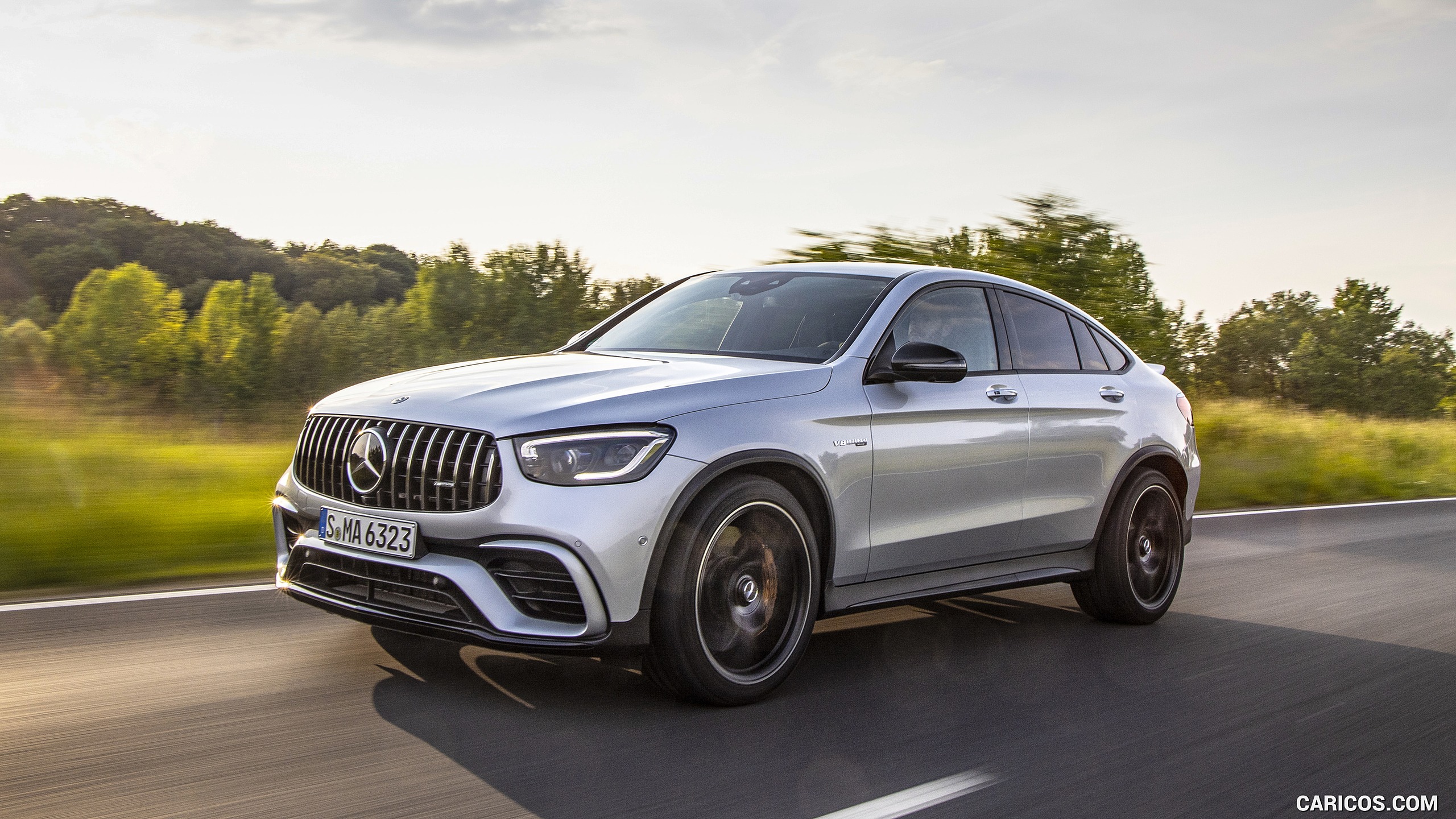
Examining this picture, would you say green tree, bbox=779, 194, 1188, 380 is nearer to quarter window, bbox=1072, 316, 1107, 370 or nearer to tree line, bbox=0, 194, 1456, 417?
tree line, bbox=0, 194, 1456, 417

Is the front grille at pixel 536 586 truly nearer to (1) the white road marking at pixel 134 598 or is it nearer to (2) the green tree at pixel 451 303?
(1) the white road marking at pixel 134 598

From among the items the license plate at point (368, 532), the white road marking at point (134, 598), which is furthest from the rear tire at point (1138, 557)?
the white road marking at point (134, 598)

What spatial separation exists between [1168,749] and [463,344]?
668 inches

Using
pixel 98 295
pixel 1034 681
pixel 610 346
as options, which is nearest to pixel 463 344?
pixel 98 295

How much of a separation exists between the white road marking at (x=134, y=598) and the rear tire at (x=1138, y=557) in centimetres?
414

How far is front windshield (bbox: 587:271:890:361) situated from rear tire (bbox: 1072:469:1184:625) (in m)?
1.85

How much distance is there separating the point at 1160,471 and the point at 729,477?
324 cm

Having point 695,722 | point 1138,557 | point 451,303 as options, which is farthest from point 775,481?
point 451,303

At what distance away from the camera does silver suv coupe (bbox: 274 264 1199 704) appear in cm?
378

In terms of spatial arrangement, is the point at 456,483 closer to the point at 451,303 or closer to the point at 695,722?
the point at 695,722

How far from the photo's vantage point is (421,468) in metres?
3.90

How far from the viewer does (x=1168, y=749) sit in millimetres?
4039

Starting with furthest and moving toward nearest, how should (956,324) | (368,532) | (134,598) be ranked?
(134,598), (956,324), (368,532)

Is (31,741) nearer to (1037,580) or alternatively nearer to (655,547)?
(655,547)
